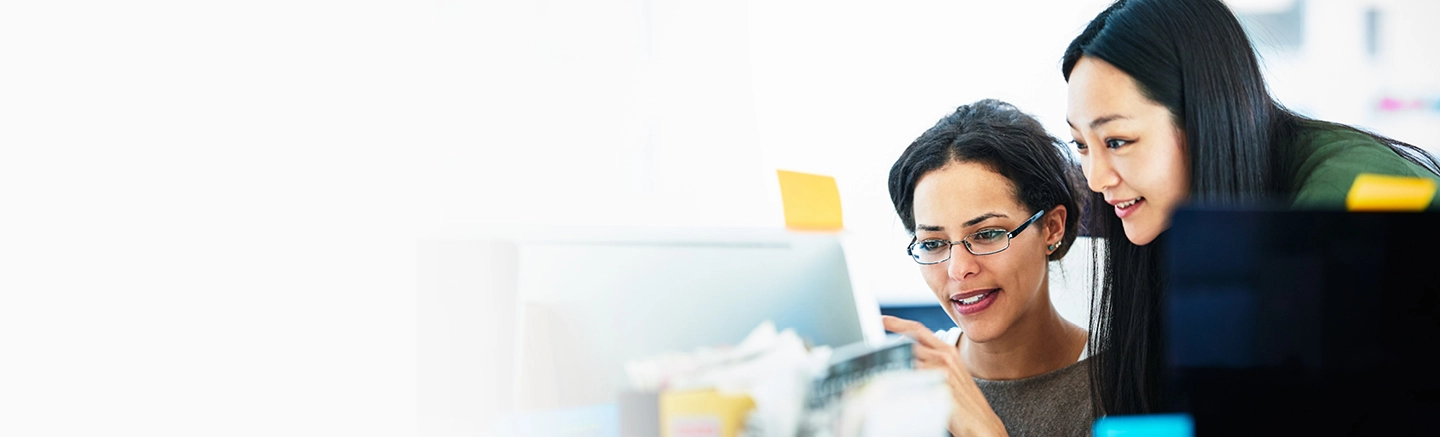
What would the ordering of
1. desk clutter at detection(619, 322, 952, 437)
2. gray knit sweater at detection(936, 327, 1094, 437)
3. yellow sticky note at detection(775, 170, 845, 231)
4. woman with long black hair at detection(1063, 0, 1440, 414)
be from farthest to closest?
gray knit sweater at detection(936, 327, 1094, 437)
woman with long black hair at detection(1063, 0, 1440, 414)
yellow sticky note at detection(775, 170, 845, 231)
desk clutter at detection(619, 322, 952, 437)

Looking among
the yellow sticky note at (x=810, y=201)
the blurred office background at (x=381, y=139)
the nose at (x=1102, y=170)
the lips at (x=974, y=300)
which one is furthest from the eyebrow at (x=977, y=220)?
the yellow sticky note at (x=810, y=201)

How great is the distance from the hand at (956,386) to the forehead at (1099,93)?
39 centimetres

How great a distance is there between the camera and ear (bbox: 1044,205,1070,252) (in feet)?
5.86

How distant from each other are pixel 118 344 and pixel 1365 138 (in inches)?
64.1

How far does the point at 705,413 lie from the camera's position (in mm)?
874

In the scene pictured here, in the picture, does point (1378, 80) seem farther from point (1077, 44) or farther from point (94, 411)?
point (94, 411)

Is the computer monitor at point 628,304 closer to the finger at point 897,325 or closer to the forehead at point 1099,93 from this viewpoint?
the finger at point 897,325

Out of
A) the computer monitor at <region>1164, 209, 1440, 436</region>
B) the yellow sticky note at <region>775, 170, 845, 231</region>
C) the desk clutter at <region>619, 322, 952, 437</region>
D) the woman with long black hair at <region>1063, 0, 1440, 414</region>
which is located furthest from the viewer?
the woman with long black hair at <region>1063, 0, 1440, 414</region>

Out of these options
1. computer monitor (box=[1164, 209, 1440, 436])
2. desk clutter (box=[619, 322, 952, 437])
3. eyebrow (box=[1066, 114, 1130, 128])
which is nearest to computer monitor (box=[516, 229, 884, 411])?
desk clutter (box=[619, 322, 952, 437])

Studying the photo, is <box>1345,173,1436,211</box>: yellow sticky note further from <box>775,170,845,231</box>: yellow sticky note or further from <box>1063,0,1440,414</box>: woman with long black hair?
<box>1063,0,1440,414</box>: woman with long black hair

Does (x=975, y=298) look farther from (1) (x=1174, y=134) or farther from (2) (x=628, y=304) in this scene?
(2) (x=628, y=304)

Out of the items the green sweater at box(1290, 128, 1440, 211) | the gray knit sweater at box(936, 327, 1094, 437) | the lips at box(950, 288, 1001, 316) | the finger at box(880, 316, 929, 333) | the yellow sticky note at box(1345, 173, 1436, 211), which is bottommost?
the gray knit sweater at box(936, 327, 1094, 437)

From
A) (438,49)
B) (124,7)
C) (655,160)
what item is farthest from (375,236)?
(655,160)

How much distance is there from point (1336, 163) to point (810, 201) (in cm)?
74
